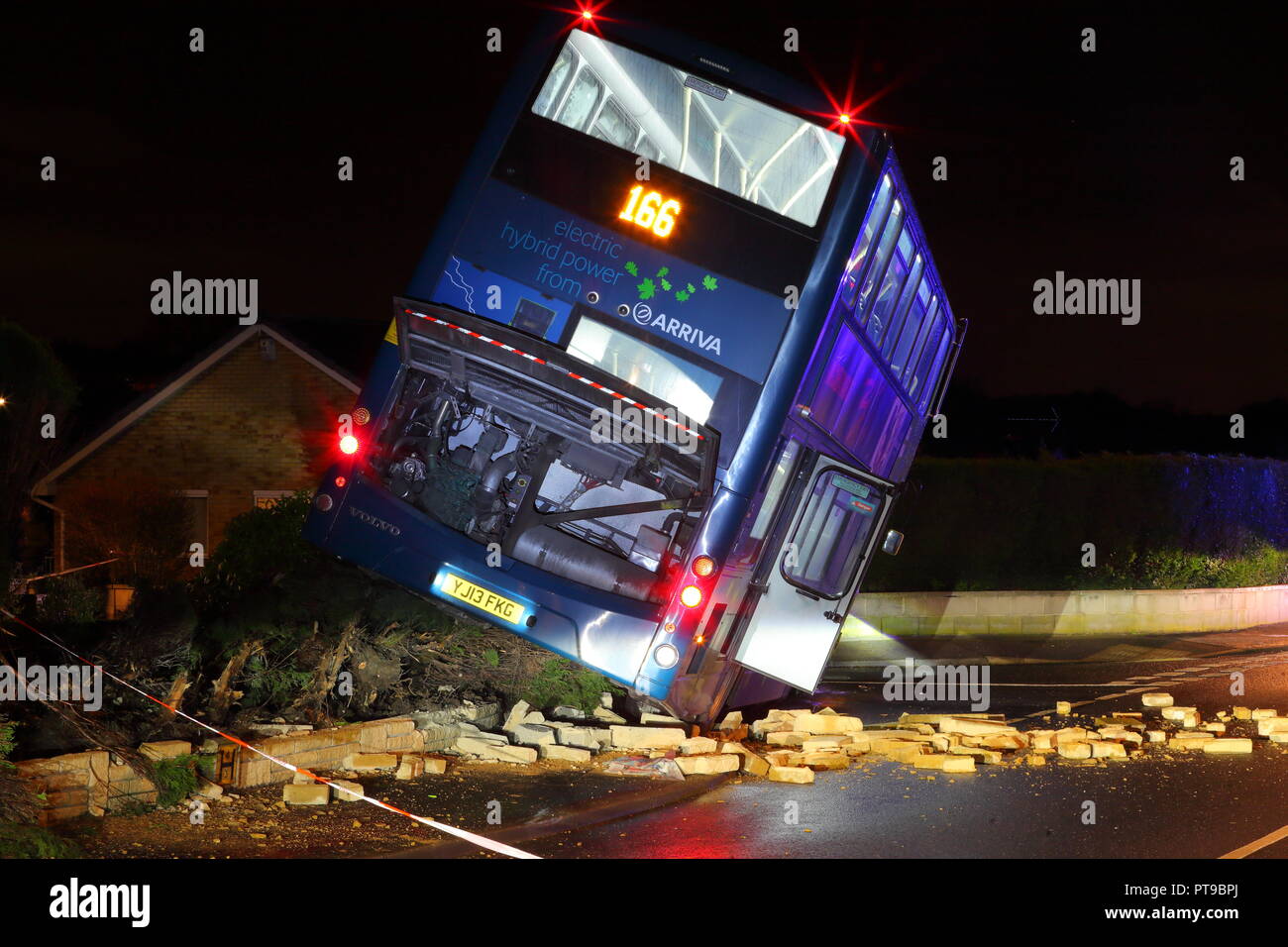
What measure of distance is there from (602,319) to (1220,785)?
17.1 feet

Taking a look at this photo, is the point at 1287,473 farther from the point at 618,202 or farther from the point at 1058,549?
the point at 618,202

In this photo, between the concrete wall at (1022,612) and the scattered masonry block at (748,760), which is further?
the concrete wall at (1022,612)

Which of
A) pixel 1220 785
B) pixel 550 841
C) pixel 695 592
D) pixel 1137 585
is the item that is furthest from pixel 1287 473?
pixel 550 841

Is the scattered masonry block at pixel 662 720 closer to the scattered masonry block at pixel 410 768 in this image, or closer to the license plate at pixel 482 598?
the license plate at pixel 482 598

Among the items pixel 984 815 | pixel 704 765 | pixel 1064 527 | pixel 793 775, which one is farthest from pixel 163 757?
pixel 1064 527

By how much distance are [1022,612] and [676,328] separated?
1115cm

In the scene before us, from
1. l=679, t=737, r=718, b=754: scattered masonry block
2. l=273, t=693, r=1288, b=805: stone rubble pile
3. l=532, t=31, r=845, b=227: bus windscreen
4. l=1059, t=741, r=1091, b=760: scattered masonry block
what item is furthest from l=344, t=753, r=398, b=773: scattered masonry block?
l=1059, t=741, r=1091, b=760: scattered masonry block

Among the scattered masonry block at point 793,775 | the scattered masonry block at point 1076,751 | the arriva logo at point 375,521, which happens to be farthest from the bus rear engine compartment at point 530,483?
the scattered masonry block at point 1076,751

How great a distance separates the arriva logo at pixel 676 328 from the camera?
28.2 ft

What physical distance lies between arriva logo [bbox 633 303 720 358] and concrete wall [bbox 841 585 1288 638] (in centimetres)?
986

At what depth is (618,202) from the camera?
884cm

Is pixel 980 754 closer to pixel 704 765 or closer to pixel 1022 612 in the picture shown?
pixel 704 765

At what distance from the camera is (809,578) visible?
32.5ft

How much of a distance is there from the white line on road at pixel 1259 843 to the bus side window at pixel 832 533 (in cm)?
328
